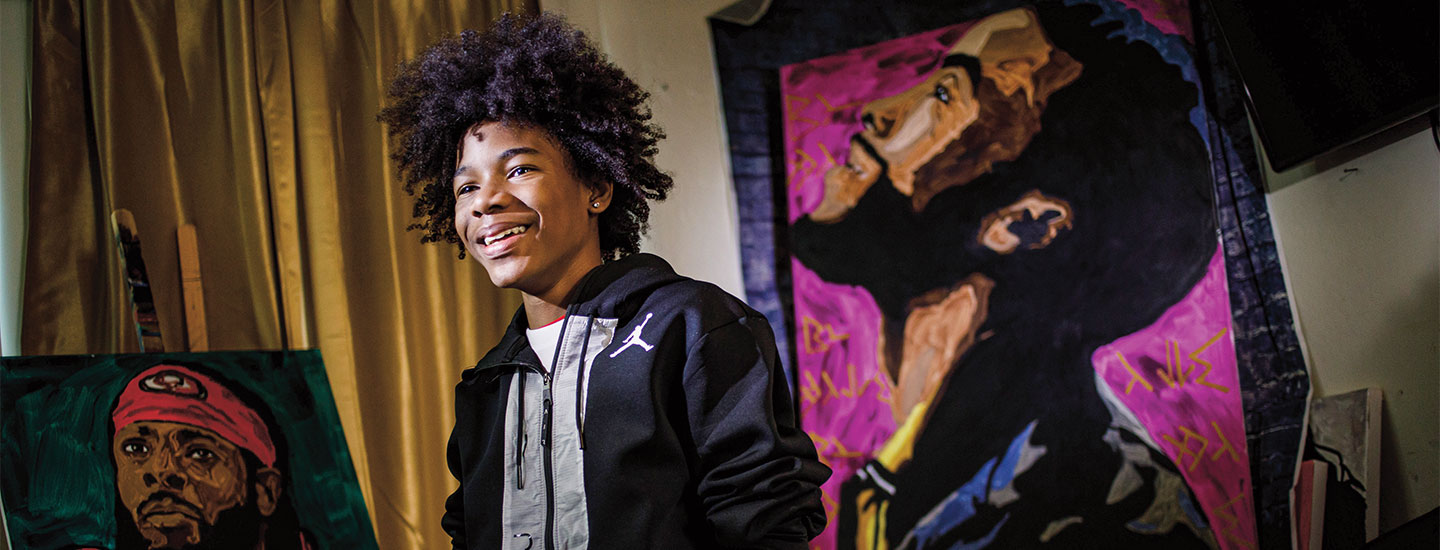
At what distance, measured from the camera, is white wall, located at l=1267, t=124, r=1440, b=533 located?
165cm

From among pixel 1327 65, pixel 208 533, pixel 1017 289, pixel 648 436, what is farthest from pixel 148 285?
pixel 1327 65

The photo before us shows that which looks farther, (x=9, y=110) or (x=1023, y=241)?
(x=1023, y=241)

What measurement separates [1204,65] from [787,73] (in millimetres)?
880

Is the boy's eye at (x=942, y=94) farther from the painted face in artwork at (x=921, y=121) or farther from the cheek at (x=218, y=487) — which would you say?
the cheek at (x=218, y=487)

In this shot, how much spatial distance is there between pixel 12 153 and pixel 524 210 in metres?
1.40

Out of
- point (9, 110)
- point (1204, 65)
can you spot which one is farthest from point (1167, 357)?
point (9, 110)

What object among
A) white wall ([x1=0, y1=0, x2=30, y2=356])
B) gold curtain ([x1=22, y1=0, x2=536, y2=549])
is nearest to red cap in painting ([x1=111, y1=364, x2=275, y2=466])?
gold curtain ([x1=22, y1=0, x2=536, y2=549])

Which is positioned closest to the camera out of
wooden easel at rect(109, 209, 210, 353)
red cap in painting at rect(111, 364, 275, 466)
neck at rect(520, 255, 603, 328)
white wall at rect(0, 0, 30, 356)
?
neck at rect(520, 255, 603, 328)

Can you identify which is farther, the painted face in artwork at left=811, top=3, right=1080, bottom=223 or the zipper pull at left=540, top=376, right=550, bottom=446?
the painted face in artwork at left=811, top=3, right=1080, bottom=223

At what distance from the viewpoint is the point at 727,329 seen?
108cm

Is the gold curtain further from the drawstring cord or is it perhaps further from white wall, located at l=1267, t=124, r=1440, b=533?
white wall, located at l=1267, t=124, r=1440, b=533

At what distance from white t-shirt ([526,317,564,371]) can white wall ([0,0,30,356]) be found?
1303 millimetres

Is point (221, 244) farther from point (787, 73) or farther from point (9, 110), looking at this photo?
point (787, 73)

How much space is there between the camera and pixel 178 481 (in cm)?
170
